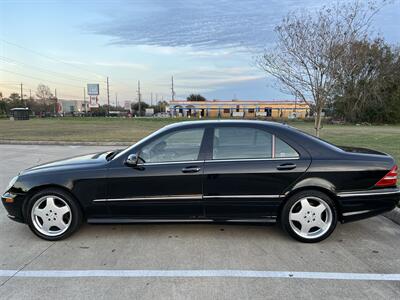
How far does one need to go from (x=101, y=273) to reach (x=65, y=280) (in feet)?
A: 1.08

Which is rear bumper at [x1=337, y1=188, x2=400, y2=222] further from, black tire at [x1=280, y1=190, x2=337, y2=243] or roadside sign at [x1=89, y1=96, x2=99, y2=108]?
roadside sign at [x1=89, y1=96, x2=99, y2=108]

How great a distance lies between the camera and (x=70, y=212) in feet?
12.5

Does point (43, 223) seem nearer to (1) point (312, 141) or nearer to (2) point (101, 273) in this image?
(2) point (101, 273)

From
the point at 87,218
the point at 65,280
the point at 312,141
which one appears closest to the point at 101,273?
the point at 65,280

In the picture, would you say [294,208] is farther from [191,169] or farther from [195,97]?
[195,97]

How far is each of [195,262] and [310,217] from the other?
1.51 m

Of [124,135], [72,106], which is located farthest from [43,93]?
[124,135]

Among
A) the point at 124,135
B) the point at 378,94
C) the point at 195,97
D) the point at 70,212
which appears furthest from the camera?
the point at 195,97

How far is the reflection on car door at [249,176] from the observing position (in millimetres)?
3664

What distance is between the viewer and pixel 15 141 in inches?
550

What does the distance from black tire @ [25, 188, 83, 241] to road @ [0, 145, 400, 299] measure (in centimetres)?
9

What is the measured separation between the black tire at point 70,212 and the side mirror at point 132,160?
0.84m

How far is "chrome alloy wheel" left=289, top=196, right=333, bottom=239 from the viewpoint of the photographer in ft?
12.2

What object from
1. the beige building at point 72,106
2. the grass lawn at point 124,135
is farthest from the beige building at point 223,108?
the grass lawn at point 124,135
